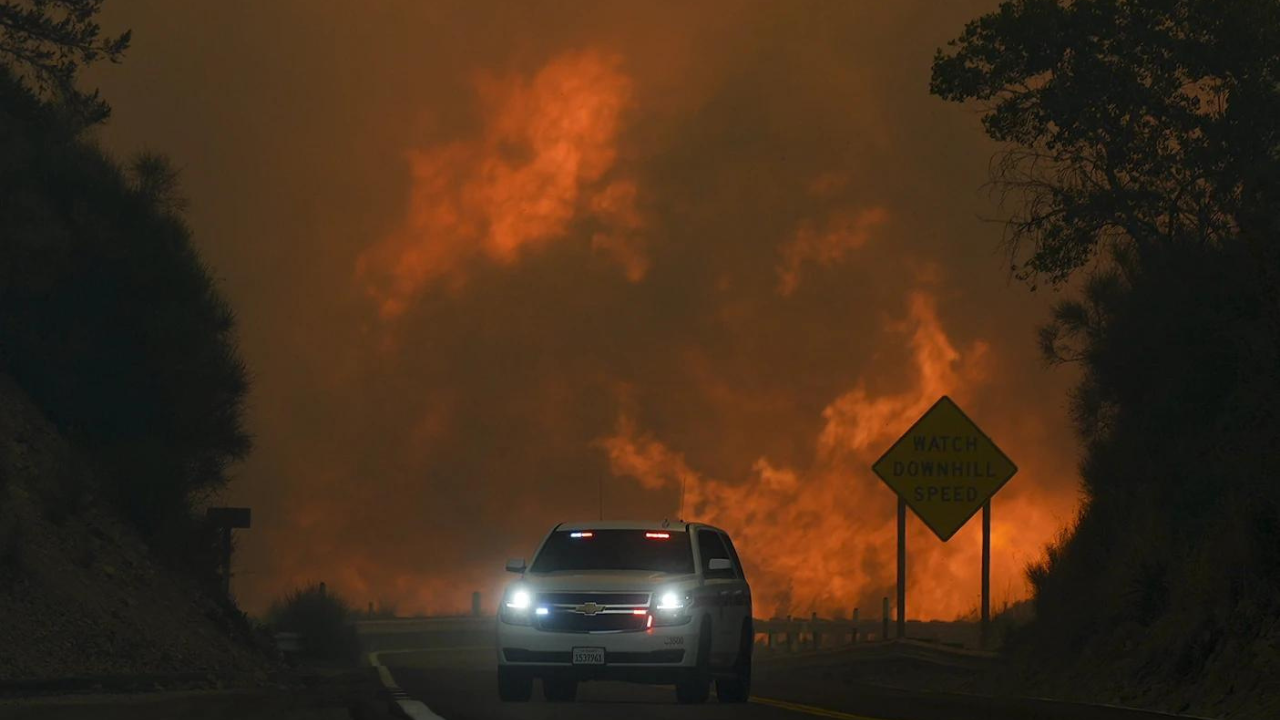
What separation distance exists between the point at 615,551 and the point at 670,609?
5.52 ft

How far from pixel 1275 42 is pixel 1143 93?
2.11 meters

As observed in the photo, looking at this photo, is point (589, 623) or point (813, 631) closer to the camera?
point (589, 623)

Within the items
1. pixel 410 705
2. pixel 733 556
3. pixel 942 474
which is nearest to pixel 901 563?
pixel 942 474

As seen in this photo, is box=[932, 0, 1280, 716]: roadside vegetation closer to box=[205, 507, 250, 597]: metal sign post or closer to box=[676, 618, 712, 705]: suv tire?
box=[676, 618, 712, 705]: suv tire

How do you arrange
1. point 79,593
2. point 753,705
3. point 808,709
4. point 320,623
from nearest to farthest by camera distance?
point 808,709
point 753,705
point 79,593
point 320,623

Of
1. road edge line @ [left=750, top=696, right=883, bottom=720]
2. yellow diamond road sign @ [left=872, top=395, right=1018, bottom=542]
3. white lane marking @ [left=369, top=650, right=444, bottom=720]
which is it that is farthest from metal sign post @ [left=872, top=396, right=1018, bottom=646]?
road edge line @ [left=750, top=696, right=883, bottom=720]

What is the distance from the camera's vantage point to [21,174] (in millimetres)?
37750

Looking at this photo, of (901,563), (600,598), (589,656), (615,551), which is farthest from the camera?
(901,563)

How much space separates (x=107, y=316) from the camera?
1519 inches

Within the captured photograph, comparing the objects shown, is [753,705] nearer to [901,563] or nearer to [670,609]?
[670,609]

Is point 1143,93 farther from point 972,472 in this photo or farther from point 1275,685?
point 1275,685

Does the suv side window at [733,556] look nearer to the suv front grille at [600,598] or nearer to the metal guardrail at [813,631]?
the suv front grille at [600,598]

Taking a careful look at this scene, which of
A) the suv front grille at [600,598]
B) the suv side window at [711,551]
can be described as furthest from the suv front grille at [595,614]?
the suv side window at [711,551]

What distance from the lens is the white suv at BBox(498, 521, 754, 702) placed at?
22.2 meters
